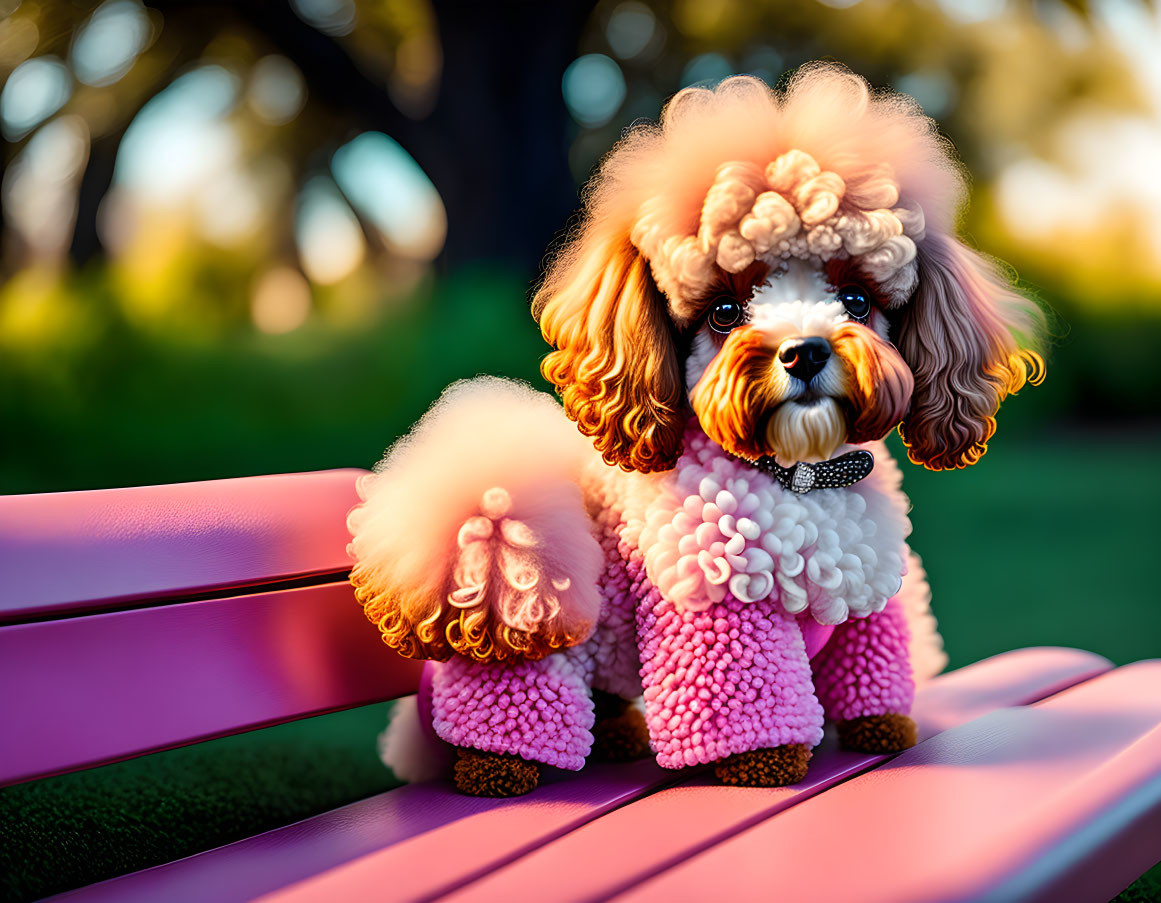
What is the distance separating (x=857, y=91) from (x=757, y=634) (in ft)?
2.33

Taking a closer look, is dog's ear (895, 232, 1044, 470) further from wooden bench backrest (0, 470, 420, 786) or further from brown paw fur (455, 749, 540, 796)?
wooden bench backrest (0, 470, 420, 786)

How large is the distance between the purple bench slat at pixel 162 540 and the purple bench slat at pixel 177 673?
0.10 feet

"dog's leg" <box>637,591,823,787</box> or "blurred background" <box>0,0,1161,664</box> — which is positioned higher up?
"blurred background" <box>0,0,1161,664</box>

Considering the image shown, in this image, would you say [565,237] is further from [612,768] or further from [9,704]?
[9,704]

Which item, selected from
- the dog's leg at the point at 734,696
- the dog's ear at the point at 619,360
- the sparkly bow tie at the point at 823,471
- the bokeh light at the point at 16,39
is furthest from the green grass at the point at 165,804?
the bokeh light at the point at 16,39

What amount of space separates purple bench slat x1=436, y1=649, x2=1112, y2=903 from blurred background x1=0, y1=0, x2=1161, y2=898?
91.7 inches

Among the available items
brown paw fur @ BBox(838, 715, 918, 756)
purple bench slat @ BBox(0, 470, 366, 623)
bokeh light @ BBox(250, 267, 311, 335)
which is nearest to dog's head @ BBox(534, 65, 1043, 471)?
brown paw fur @ BBox(838, 715, 918, 756)

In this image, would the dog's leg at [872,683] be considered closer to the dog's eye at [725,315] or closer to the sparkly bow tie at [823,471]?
the sparkly bow tie at [823,471]

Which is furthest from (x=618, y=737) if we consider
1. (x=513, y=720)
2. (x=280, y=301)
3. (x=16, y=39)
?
(x=16, y=39)

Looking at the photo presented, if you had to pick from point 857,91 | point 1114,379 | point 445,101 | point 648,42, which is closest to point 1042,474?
point 1114,379

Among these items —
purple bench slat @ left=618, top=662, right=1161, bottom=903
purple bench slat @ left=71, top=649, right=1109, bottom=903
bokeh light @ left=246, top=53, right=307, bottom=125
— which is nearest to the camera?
purple bench slat @ left=618, top=662, right=1161, bottom=903

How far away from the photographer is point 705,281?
1195 mm

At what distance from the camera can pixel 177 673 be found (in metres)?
1.26

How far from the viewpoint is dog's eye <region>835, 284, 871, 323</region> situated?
1.22 metres
